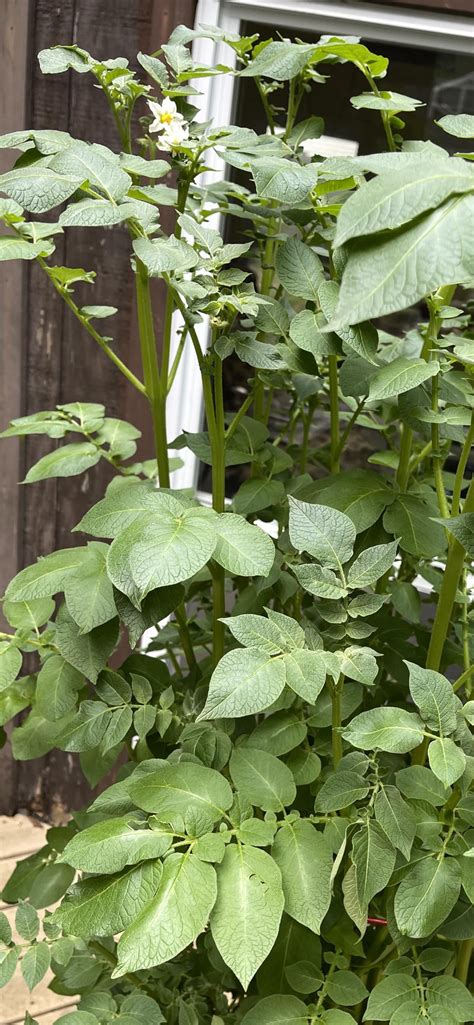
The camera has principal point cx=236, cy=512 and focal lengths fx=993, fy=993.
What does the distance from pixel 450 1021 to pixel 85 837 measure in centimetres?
30

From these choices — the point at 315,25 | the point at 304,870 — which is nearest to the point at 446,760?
the point at 304,870

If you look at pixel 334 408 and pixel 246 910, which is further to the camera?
pixel 334 408

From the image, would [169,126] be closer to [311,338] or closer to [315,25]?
[311,338]

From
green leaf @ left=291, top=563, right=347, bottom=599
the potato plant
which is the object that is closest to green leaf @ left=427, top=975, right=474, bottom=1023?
the potato plant

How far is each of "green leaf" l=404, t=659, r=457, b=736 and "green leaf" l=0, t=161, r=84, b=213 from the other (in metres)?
0.41

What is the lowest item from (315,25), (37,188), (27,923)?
(27,923)

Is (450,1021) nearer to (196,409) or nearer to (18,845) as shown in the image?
(196,409)

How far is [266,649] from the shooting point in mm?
692

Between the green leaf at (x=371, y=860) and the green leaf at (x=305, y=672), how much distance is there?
0.13 m

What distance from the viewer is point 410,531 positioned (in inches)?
33.2

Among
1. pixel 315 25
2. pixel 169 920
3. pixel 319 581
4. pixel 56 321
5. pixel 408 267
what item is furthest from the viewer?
pixel 56 321

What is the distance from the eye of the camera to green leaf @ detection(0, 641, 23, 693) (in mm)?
888

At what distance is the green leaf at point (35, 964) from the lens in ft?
2.72

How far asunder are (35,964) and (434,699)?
16.4 inches
